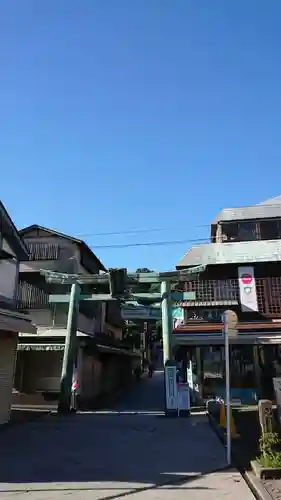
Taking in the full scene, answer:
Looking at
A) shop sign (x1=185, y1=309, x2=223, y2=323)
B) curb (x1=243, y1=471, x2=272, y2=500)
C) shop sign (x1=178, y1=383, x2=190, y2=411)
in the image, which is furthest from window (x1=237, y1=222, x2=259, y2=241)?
curb (x1=243, y1=471, x2=272, y2=500)

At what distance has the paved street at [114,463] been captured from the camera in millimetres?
5930

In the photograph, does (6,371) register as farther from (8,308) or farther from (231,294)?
(231,294)

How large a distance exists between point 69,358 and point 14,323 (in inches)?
218

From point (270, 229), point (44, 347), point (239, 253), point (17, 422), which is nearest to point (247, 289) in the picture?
point (239, 253)

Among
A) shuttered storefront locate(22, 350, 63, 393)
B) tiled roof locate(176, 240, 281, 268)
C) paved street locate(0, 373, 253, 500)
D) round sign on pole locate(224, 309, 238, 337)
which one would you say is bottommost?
paved street locate(0, 373, 253, 500)

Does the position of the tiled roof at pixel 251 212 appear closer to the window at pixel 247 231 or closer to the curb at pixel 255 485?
the window at pixel 247 231

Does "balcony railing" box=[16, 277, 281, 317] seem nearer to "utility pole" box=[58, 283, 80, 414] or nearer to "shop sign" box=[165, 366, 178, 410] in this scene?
"utility pole" box=[58, 283, 80, 414]

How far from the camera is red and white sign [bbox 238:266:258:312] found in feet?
63.6

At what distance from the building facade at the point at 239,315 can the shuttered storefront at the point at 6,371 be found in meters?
7.84

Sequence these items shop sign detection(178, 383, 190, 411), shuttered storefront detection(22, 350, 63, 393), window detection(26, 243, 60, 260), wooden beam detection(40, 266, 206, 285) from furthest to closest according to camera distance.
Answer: window detection(26, 243, 60, 260), shuttered storefront detection(22, 350, 63, 393), wooden beam detection(40, 266, 206, 285), shop sign detection(178, 383, 190, 411)

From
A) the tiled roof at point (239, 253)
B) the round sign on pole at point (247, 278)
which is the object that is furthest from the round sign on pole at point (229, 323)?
the tiled roof at point (239, 253)

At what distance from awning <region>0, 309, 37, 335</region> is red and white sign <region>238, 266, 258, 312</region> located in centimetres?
1056

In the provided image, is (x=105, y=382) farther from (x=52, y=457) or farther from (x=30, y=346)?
(x=52, y=457)

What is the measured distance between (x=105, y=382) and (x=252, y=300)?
38.6 ft
